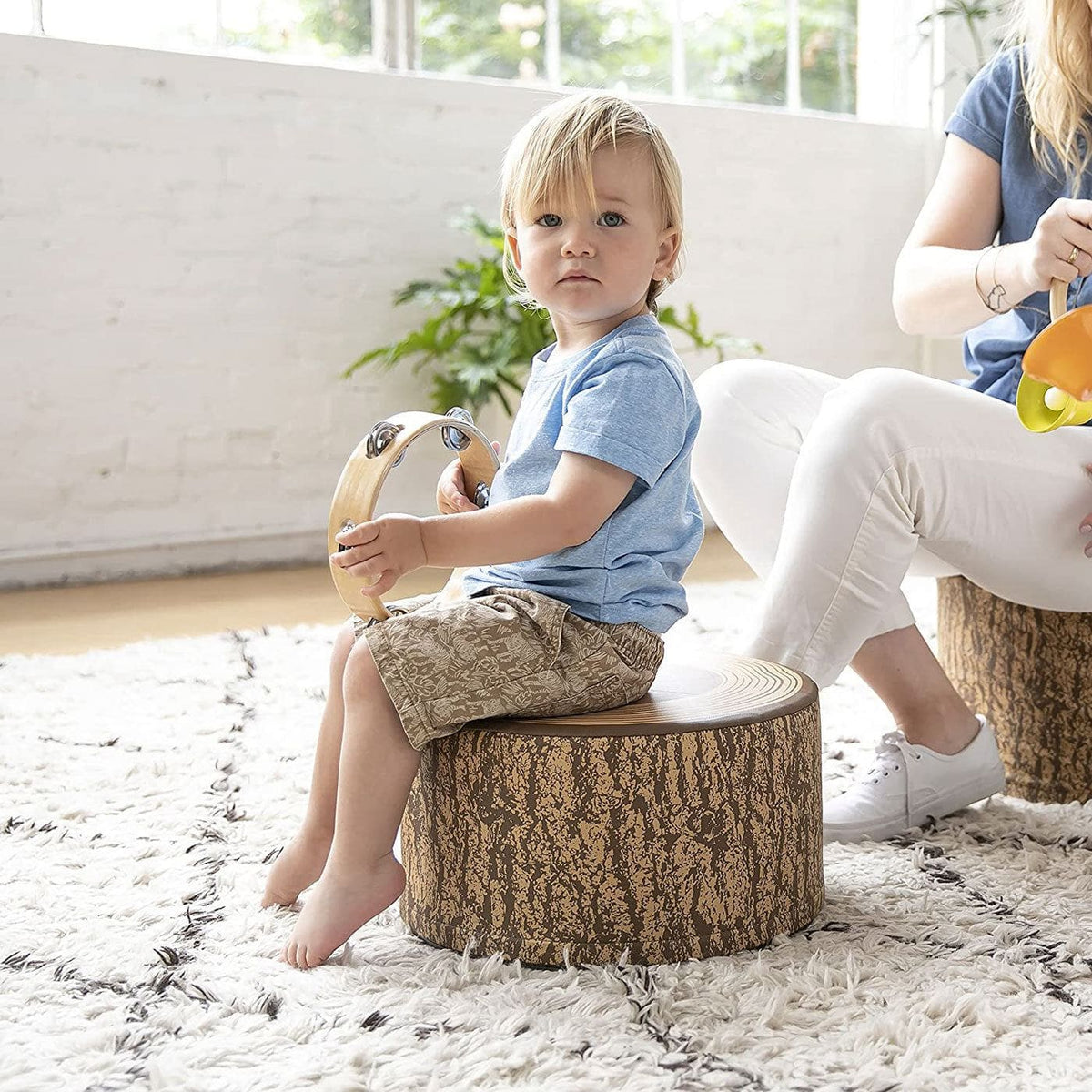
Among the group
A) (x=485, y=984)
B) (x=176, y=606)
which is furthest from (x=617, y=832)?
(x=176, y=606)

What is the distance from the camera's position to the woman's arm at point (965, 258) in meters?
1.39

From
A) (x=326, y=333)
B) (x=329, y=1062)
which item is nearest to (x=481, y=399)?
(x=326, y=333)

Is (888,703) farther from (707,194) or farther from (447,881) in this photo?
(707,194)

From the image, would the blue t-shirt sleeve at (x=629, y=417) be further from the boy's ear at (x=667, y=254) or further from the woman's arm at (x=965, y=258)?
the woman's arm at (x=965, y=258)

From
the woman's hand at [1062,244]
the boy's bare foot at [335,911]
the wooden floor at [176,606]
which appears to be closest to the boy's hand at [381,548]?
the boy's bare foot at [335,911]

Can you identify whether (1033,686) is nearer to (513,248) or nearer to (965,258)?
(965,258)

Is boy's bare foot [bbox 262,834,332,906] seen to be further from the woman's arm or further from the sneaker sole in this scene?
the woman's arm

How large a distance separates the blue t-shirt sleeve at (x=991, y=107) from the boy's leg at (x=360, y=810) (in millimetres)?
1013

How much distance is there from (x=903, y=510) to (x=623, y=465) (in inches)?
15.0

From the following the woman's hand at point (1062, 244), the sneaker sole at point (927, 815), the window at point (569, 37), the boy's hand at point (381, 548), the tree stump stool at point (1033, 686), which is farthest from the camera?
the window at point (569, 37)

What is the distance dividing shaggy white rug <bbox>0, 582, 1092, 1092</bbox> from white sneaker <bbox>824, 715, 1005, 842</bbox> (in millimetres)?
26

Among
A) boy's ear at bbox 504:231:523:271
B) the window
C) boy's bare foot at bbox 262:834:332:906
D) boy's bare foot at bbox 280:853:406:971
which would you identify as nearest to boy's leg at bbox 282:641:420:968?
boy's bare foot at bbox 280:853:406:971

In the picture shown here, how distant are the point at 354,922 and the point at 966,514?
73 centimetres

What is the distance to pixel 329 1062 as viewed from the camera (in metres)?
0.97
